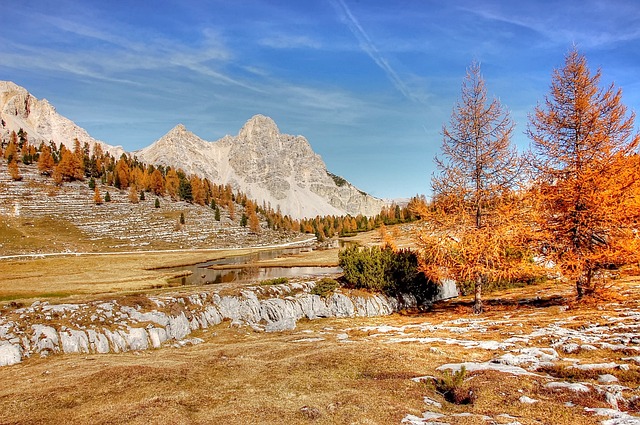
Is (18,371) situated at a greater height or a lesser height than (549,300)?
lesser

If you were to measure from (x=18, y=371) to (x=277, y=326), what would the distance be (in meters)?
14.0

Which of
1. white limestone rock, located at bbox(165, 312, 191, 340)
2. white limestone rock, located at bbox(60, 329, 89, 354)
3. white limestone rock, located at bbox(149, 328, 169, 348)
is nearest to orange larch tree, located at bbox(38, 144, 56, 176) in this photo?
white limestone rock, located at bbox(165, 312, 191, 340)

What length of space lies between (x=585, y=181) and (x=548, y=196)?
2.11m

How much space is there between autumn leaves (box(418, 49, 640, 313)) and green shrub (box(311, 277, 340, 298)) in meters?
8.85

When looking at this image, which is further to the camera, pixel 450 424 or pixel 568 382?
pixel 568 382

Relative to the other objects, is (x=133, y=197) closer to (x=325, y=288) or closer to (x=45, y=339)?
(x=325, y=288)

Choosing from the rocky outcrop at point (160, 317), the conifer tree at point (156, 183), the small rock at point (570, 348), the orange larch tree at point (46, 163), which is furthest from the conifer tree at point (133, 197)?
the small rock at point (570, 348)

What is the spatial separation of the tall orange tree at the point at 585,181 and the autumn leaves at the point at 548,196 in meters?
0.06

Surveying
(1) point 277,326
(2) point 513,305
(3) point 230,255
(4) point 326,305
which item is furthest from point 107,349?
(3) point 230,255

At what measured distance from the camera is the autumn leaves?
22094 mm

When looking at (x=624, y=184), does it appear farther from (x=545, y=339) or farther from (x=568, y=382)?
(x=568, y=382)

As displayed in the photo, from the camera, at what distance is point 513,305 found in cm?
2745

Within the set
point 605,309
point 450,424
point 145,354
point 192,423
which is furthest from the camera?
point 605,309

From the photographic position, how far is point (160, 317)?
909 inches
